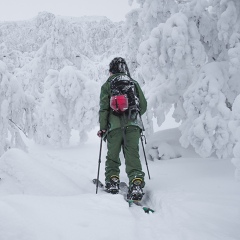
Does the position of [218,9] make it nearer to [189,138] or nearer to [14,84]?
[189,138]

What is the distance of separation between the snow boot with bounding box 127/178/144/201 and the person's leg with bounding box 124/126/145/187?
78 millimetres

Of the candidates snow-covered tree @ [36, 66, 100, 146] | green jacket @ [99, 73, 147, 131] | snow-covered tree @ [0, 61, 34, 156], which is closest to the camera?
green jacket @ [99, 73, 147, 131]

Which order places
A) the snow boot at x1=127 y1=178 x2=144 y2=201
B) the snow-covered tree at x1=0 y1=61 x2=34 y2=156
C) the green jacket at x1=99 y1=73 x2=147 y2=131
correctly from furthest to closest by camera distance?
the snow-covered tree at x1=0 y1=61 x2=34 y2=156 → the green jacket at x1=99 y1=73 x2=147 y2=131 → the snow boot at x1=127 y1=178 x2=144 y2=201

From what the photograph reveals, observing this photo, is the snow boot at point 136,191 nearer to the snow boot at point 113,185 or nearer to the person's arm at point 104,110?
the snow boot at point 113,185

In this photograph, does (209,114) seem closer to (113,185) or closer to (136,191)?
(136,191)

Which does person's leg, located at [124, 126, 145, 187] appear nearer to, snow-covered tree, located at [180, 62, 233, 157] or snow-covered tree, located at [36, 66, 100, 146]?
snow-covered tree, located at [180, 62, 233, 157]

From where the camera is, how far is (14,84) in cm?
723

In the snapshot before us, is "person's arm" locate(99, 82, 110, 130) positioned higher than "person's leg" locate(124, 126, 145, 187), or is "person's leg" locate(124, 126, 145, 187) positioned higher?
"person's arm" locate(99, 82, 110, 130)

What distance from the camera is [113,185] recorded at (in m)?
4.31

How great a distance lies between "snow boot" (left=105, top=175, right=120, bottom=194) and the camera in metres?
4.22

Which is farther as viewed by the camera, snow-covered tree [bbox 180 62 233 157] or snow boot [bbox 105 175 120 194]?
snow-covered tree [bbox 180 62 233 157]

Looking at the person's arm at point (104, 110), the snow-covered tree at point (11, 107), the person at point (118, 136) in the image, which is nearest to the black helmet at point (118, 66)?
the person at point (118, 136)

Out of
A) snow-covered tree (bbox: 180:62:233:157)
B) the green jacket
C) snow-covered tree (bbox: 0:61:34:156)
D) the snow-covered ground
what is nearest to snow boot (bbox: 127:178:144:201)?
the snow-covered ground

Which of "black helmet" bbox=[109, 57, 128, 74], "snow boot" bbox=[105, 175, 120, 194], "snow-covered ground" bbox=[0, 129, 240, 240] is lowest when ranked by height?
"snow boot" bbox=[105, 175, 120, 194]
